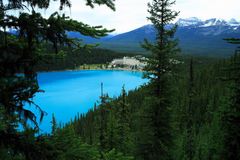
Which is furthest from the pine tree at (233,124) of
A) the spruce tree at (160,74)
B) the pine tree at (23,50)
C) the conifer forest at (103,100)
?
the pine tree at (23,50)

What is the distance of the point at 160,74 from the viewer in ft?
36.5

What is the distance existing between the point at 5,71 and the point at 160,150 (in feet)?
33.6

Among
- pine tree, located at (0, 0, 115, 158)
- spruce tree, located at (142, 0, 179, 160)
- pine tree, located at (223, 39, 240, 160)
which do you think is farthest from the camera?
spruce tree, located at (142, 0, 179, 160)

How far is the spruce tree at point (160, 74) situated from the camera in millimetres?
10836

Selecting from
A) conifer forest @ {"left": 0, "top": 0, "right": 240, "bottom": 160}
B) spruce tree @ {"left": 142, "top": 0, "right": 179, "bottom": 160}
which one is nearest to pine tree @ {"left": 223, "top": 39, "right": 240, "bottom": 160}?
conifer forest @ {"left": 0, "top": 0, "right": 240, "bottom": 160}

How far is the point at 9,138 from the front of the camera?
334cm

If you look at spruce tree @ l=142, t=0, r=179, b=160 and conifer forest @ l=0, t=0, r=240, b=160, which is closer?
conifer forest @ l=0, t=0, r=240, b=160

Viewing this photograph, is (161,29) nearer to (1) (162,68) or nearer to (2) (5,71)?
(1) (162,68)

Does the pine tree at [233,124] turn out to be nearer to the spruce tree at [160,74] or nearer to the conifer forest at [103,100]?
the conifer forest at [103,100]

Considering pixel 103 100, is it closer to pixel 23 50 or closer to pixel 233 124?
pixel 233 124

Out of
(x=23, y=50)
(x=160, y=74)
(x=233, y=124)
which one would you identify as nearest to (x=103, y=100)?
(x=160, y=74)

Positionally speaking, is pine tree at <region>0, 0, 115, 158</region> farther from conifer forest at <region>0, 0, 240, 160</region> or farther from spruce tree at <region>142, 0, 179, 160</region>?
spruce tree at <region>142, 0, 179, 160</region>

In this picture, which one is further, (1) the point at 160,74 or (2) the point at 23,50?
(1) the point at 160,74

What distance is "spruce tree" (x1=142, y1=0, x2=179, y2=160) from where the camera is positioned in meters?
10.8
